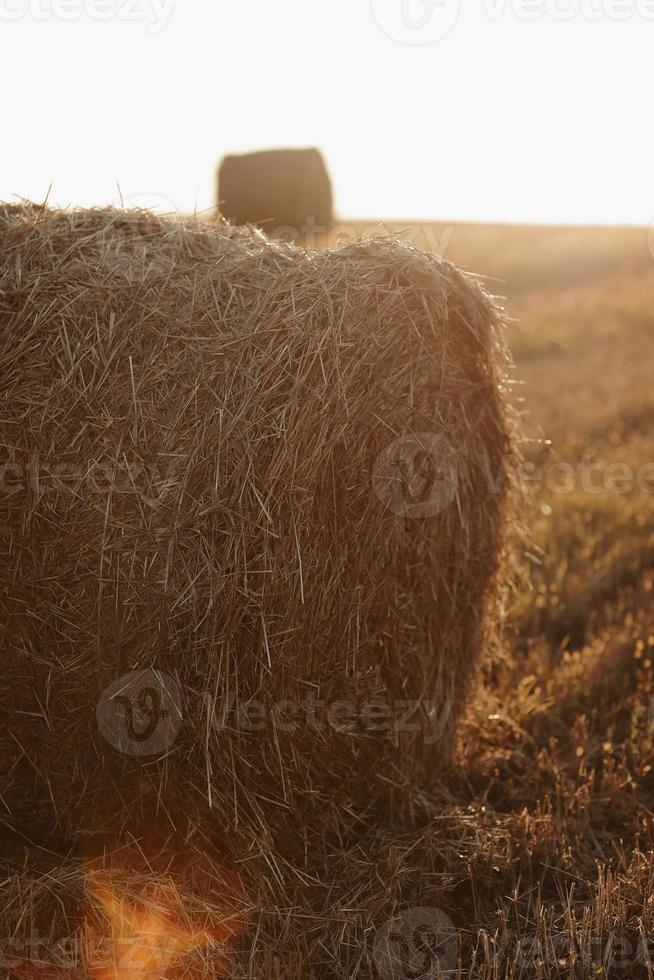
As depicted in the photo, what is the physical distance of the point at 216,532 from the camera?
8.54 ft

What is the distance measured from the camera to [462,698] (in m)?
3.52

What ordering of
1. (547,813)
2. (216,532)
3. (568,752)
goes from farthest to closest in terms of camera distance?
(568,752) < (547,813) < (216,532)

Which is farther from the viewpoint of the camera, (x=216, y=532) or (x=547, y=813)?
(x=547, y=813)

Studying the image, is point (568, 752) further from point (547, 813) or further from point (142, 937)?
point (142, 937)

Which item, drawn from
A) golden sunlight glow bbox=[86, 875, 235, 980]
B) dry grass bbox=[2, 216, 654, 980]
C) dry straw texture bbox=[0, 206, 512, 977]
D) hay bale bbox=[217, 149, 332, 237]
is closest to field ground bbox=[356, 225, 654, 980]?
dry grass bbox=[2, 216, 654, 980]

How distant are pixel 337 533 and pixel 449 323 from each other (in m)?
0.89

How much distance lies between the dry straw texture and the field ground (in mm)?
423

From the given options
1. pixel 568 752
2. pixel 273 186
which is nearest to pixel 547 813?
pixel 568 752

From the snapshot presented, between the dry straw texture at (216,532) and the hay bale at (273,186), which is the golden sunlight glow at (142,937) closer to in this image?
the dry straw texture at (216,532)

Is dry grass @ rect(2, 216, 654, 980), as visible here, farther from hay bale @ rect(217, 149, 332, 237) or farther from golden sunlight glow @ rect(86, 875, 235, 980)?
hay bale @ rect(217, 149, 332, 237)

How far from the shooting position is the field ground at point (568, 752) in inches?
99.4

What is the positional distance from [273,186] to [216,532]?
13391mm

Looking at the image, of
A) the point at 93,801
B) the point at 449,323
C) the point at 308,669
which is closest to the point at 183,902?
the point at 93,801

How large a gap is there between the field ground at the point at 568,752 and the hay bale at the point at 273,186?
9.01 meters
